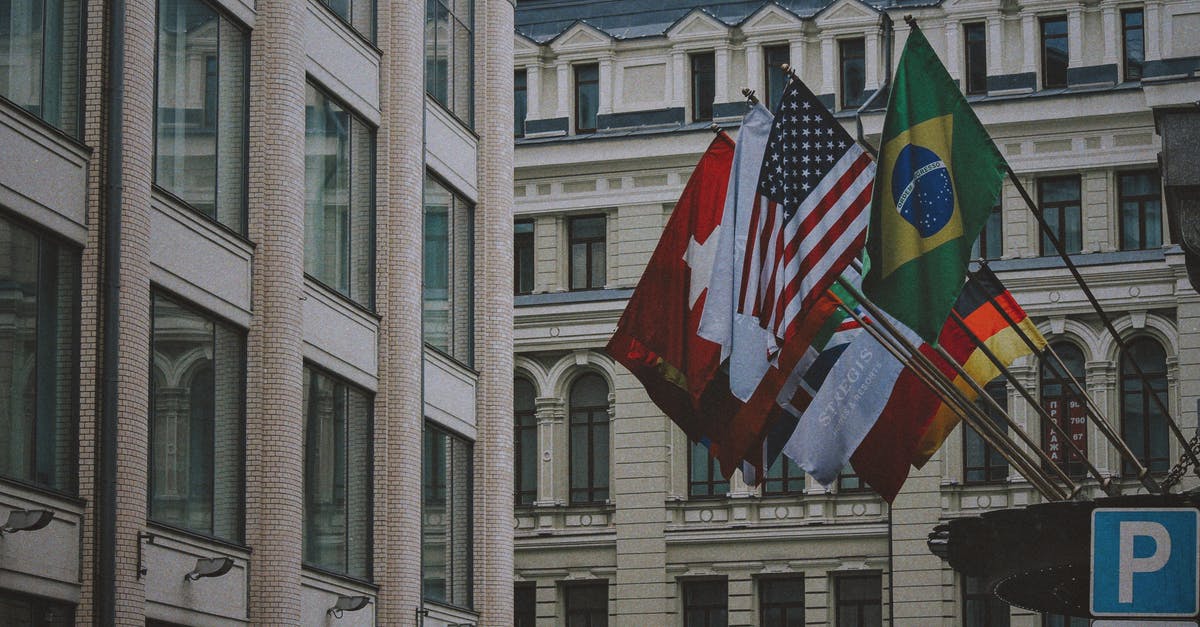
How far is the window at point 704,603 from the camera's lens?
5525 cm

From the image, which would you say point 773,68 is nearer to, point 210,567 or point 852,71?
point 852,71

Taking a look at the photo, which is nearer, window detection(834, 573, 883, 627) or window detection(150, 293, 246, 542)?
window detection(150, 293, 246, 542)

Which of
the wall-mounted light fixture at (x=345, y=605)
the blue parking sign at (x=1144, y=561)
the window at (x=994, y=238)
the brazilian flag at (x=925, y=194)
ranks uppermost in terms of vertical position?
the window at (x=994, y=238)

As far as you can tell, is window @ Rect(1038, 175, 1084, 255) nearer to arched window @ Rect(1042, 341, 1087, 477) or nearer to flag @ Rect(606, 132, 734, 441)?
arched window @ Rect(1042, 341, 1087, 477)

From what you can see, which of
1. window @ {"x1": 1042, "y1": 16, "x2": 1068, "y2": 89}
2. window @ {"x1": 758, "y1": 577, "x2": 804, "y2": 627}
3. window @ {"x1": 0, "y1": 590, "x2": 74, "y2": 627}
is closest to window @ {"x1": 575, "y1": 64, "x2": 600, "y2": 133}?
window @ {"x1": 1042, "y1": 16, "x2": 1068, "y2": 89}

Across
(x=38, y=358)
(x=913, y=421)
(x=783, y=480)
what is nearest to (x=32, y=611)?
(x=38, y=358)

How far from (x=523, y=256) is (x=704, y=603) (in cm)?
1006

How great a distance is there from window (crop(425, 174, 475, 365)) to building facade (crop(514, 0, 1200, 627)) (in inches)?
618

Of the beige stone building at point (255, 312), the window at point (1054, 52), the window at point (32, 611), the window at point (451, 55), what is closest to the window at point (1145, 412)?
the window at point (1054, 52)

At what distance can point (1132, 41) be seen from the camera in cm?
5331

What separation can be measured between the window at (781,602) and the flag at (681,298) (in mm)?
28619

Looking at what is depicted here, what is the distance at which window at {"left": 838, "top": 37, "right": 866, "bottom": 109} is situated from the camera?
55.2 metres

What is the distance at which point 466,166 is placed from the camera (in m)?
38.6

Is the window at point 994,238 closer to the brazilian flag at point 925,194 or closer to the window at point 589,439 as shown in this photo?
the window at point 589,439
